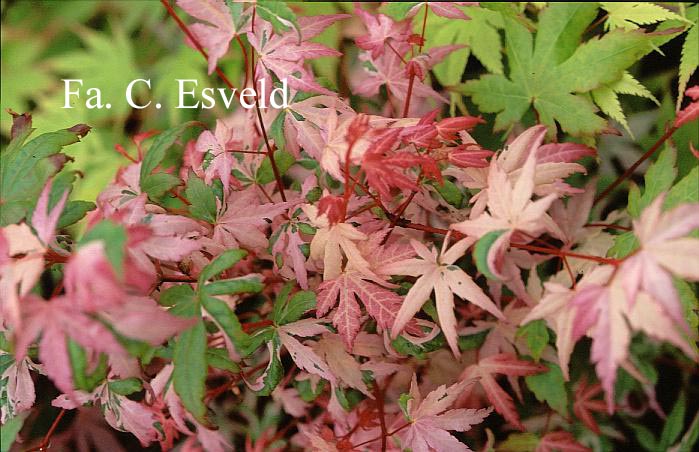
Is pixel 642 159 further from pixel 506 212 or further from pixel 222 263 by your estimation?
pixel 222 263

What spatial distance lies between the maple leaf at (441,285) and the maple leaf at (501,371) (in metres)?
0.21

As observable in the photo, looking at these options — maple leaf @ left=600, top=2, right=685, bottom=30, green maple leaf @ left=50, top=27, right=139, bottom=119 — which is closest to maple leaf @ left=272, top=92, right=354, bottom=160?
maple leaf @ left=600, top=2, right=685, bottom=30

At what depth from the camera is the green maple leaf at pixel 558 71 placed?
87 centimetres

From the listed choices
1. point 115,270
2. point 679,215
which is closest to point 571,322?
point 679,215

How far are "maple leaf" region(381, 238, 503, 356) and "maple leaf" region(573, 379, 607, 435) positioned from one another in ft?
1.43

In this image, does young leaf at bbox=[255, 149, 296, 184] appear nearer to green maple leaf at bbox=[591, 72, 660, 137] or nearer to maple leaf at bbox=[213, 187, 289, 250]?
maple leaf at bbox=[213, 187, 289, 250]

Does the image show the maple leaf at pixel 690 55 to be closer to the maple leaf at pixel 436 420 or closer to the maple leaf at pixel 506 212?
the maple leaf at pixel 506 212

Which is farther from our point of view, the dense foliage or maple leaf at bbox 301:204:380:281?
maple leaf at bbox 301:204:380:281

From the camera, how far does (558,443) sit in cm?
93

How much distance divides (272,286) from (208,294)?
30 centimetres

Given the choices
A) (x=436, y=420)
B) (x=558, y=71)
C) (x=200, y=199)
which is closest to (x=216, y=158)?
(x=200, y=199)

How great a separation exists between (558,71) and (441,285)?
1.46ft

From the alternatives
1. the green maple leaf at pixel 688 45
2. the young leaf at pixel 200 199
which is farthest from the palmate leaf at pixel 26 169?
the green maple leaf at pixel 688 45

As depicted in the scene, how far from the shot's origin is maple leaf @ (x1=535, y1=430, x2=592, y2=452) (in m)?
→ 0.92
